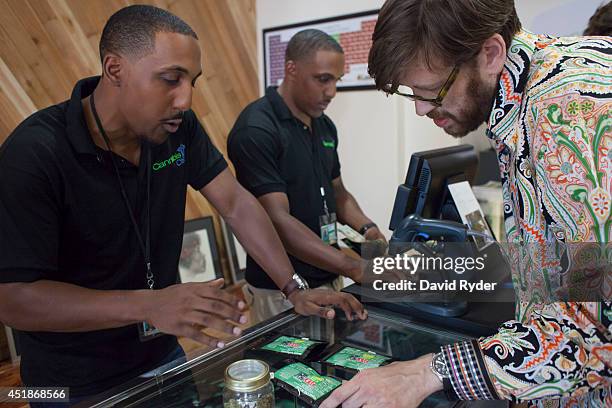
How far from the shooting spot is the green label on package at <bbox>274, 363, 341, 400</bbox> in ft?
3.09

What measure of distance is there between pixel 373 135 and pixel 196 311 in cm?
263

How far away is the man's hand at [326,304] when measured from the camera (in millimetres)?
1368

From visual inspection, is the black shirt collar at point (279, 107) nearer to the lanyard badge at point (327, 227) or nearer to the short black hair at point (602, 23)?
the lanyard badge at point (327, 227)

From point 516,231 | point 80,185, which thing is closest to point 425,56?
point 516,231

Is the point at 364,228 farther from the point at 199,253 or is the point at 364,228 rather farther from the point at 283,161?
the point at 199,253

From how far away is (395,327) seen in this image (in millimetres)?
1298

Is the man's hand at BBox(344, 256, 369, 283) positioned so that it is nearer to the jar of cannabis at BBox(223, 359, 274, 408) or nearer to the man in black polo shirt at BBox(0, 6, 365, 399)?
the man in black polo shirt at BBox(0, 6, 365, 399)

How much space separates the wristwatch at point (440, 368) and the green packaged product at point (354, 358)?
145 mm

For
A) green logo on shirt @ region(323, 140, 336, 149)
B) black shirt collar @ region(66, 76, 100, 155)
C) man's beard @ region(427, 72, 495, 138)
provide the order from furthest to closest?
green logo on shirt @ region(323, 140, 336, 149)
black shirt collar @ region(66, 76, 100, 155)
man's beard @ region(427, 72, 495, 138)

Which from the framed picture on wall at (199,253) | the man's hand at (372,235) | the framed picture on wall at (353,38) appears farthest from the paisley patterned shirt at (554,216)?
the framed picture on wall at (199,253)

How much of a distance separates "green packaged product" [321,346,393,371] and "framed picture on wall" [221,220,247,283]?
106 inches

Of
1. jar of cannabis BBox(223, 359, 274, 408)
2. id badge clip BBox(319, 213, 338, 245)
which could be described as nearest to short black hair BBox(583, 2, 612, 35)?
id badge clip BBox(319, 213, 338, 245)

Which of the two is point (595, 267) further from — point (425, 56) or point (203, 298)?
point (203, 298)

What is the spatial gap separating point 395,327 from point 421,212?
37cm
